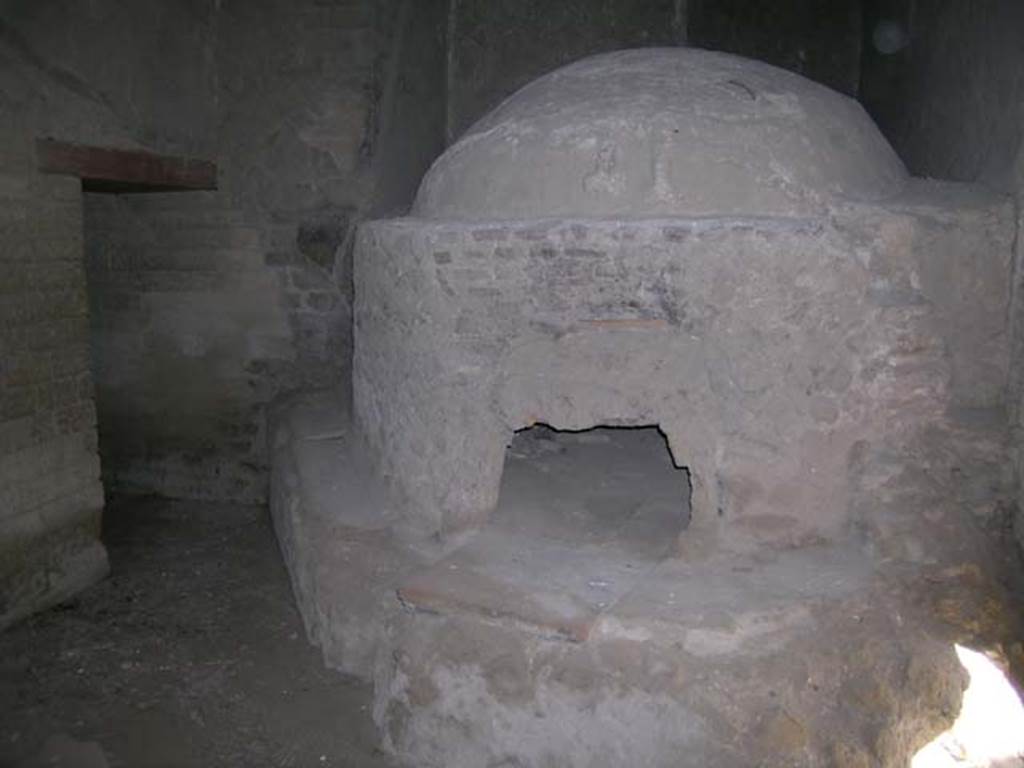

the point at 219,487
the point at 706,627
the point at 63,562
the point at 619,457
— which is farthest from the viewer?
the point at 219,487

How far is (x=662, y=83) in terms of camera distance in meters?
4.08

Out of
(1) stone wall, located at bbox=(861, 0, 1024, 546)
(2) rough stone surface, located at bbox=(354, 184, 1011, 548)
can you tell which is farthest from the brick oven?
(1) stone wall, located at bbox=(861, 0, 1024, 546)

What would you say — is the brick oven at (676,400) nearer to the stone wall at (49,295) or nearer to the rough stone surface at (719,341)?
the rough stone surface at (719,341)

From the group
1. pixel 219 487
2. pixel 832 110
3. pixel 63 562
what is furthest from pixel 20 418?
pixel 832 110

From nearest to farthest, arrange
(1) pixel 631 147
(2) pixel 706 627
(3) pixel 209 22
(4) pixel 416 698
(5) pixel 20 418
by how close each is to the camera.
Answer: (2) pixel 706 627 → (4) pixel 416 698 → (1) pixel 631 147 → (5) pixel 20 418 → (3) pixel 209 22

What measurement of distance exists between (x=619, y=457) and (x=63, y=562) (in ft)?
11.2

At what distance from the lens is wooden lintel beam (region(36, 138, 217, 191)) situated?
15.0 feet

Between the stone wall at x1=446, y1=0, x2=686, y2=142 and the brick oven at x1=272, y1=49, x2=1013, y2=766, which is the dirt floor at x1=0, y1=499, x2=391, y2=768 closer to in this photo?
Answer: the brick oven at x1=272, y1=49, x2=1013, y2=766

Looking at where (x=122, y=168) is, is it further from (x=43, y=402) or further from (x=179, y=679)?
(x=179, y=679)

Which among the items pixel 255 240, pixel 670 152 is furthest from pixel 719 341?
pixel 255 240

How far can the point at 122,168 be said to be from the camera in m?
5.11

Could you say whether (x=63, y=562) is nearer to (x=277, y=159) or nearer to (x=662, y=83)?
(x=277, y=159)

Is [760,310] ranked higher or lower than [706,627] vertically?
higher

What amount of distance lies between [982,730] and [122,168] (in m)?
5.22
